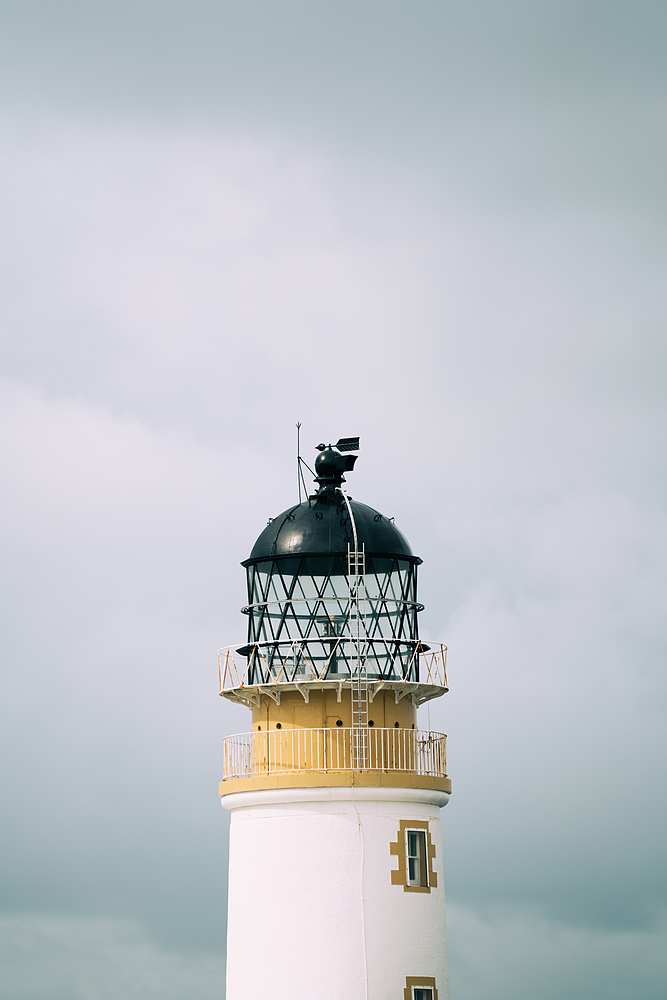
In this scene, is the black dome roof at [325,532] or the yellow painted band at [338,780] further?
the black dome roof at [325,532]

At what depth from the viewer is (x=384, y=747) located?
39.6m

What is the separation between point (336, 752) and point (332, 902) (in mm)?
3783

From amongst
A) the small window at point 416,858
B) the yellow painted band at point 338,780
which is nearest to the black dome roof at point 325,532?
the yellow painted band at point 338,780

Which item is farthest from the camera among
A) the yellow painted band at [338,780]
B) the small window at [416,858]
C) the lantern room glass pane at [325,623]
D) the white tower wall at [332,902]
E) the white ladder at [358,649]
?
the lantern room glass pane at [325,623]

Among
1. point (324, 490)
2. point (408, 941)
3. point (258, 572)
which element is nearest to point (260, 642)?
point (258, 572)

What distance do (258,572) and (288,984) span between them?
10.7m

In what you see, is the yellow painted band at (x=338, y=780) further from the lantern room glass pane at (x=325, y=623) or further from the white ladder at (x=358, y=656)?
the lantern room glass pane at (x=325, y=623)

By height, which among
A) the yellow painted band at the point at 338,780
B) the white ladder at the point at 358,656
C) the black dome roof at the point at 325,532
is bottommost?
the yellow painted band at the point at 338,780

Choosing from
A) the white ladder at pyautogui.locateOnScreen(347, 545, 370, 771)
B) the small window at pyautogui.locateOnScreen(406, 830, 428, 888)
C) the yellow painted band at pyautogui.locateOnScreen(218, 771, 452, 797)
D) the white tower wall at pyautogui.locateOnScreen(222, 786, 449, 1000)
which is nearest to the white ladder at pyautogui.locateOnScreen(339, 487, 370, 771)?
the white ladder at pyautogui.locateOnScreen(347, 545, 370, 771)

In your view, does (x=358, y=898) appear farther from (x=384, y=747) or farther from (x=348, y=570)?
(x=348, y=570)

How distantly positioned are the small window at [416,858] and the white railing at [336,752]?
5.38 ft

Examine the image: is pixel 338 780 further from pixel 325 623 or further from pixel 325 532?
pixel 325 532

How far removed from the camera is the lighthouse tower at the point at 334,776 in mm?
38156

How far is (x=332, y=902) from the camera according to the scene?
38.2 metres
